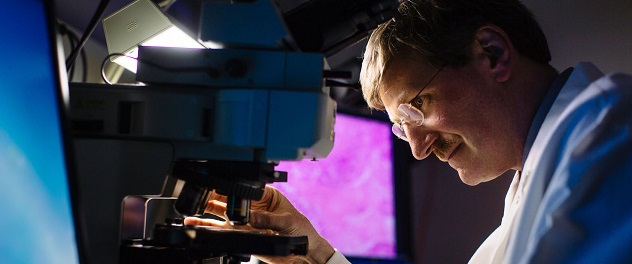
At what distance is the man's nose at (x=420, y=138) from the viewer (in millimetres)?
1545

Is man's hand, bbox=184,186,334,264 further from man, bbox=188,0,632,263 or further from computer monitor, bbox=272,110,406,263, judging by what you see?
computer monitor, bbox=272,110,406,263

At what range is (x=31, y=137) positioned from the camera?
713mm

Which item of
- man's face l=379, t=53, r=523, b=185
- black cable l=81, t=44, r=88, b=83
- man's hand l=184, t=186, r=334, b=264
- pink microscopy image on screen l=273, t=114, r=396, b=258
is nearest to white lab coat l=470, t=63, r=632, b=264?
man's face l=379, t=53, r=523, b=185

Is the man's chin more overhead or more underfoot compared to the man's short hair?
more underfoot

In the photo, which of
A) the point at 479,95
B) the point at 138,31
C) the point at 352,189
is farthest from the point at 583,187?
the point at 352,189

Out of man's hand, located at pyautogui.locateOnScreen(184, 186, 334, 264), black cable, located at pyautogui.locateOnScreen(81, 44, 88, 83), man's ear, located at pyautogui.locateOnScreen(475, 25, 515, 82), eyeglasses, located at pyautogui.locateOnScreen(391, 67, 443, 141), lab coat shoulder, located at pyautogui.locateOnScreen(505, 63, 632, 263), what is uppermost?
man's ear, located at pyautogui.locateOnScreen(475, 25, 515, 82)

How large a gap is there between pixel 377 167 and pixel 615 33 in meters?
1.35

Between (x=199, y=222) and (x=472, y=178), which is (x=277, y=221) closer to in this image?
(x=199, y=222)

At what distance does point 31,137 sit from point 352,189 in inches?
60.3

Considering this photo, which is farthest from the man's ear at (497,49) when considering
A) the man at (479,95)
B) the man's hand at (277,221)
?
the man's hand at (277,221)

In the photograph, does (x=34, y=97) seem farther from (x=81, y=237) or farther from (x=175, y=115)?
(x=175, y=115)

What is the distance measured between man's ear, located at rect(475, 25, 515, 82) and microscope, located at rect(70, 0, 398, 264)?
0.59 m

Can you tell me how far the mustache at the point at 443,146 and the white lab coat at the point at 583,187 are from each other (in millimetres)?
326

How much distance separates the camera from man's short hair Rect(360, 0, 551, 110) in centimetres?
146
